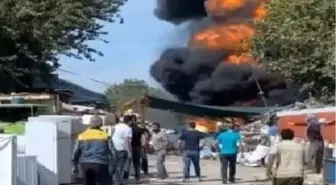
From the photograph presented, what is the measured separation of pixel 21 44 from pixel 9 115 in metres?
6.30

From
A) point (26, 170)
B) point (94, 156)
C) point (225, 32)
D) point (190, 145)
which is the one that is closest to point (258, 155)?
point (190, 145)

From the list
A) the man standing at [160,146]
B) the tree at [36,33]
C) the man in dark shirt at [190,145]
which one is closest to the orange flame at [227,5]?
the tree at [36,33]

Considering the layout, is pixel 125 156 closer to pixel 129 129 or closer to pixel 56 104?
pixel 129 129

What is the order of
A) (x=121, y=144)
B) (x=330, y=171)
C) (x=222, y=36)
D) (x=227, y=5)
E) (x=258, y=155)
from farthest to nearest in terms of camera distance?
1. (x=227, y=5)
2. (x=222, y=36)
3. (x=258, y=155)
4. (x=121, y=144)
5. (x=330, y=171)

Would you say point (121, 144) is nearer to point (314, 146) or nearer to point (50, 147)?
point (50, 147)

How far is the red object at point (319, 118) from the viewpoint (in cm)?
3191

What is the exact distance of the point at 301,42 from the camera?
3544 cm

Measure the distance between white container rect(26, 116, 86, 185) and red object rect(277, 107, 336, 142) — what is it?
37.4 feet

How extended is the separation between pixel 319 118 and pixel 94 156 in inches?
671

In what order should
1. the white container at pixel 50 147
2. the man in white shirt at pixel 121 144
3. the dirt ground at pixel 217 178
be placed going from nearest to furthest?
the white container at pixel 50 147 → the man in white shirt at pixel 121 144 → the dirt ground at pixel 217 178

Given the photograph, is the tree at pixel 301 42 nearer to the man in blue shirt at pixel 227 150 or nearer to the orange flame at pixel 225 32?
the man in blue shirt at pixel 227 150

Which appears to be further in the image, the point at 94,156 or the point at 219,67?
the point at 219,67

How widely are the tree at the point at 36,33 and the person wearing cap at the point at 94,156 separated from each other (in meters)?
21.4

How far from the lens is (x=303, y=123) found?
112ft
